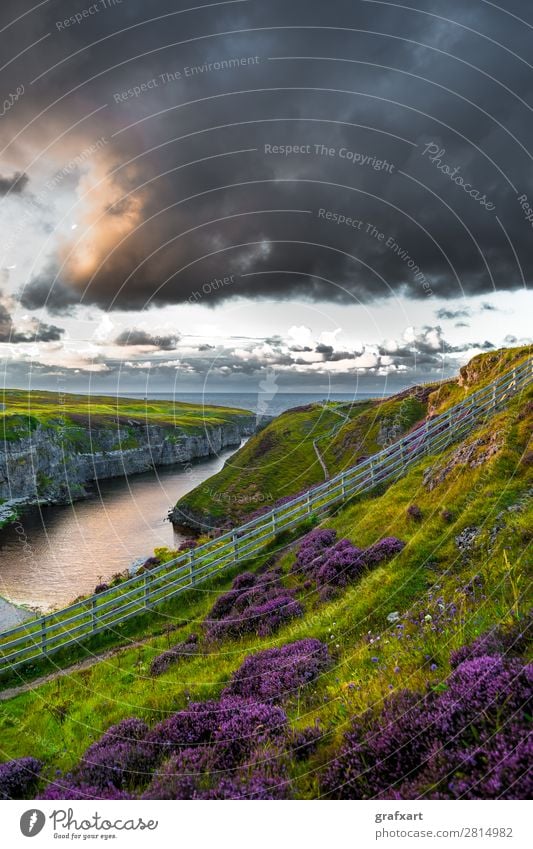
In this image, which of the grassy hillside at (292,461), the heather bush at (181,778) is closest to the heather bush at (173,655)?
the heather bush at (181,778)

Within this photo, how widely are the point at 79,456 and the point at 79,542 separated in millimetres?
57712

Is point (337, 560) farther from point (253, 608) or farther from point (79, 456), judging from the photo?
point (79, 456)

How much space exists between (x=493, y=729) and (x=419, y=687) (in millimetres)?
1292

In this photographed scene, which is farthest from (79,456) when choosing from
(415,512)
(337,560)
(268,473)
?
(415,512)

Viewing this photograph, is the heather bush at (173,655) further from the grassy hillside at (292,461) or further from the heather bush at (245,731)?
the grassy hillside at (292,461)

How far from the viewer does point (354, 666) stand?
23.0 feet

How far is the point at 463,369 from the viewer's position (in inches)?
1565

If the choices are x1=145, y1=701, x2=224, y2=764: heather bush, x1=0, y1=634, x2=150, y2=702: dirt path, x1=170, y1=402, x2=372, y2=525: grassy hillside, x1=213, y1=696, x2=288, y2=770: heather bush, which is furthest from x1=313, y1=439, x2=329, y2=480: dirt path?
x1=213, y1=696, x2=288, y2=770: heather bush

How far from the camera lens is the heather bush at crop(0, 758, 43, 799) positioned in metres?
6.12

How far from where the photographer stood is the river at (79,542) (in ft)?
133

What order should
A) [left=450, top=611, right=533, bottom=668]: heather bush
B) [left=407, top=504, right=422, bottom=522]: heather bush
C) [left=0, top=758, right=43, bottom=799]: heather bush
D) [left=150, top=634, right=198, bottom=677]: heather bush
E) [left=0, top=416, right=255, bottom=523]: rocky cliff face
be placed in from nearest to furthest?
[left=450, top=611, right=533, bottom=668]: heather bush < [left=0, top=758, right=43, bottom=799]: heather bush < [left=150, top=634, right=198, bottom=677]: heather bush < [left=407, top=504, right=422, bottom=522]: heather bush < [left=0, top=416, right=255, bottom=523]: rocky cliff face

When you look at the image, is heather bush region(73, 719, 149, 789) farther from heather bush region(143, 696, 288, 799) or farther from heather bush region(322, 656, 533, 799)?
heather bush region(322, 656, 533, 799)

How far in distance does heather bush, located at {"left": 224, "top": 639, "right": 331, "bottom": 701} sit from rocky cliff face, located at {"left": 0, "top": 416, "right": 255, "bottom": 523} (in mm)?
76777
